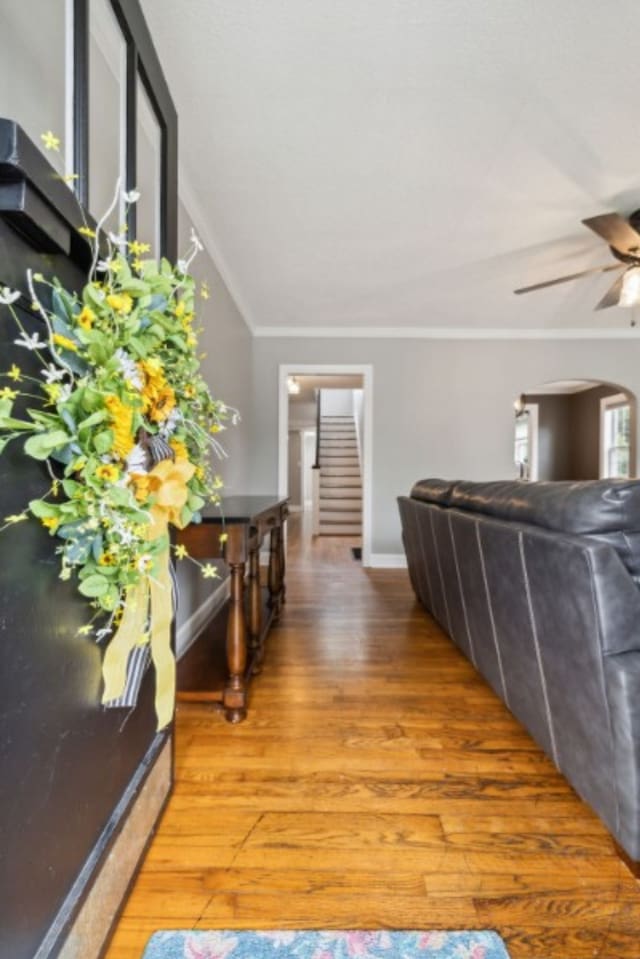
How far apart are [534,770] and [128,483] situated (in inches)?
60.7

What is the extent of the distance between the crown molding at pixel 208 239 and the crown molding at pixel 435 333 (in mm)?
553

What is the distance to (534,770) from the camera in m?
1.46

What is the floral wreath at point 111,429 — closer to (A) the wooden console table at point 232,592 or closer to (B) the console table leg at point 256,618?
(A) the wooden console table at point 232,592

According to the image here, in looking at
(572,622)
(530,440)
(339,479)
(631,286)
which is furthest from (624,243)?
(530,440)

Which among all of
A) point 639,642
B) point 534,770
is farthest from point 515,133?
point 534,770

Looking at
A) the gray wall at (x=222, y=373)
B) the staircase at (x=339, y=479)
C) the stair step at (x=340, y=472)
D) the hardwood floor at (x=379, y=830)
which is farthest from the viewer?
the stair step at (x=340, y=472)

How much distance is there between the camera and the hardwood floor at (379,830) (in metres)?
0.99

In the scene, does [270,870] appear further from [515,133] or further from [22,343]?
[515,133]

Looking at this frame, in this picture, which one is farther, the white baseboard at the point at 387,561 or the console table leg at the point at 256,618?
the white baseboard at the point at 387,561

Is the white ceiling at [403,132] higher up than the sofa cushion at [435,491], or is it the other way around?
the white ceiling at [403,132]

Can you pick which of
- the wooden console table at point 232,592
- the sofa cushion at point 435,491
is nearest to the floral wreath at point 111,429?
the wooden console table at point 232,592

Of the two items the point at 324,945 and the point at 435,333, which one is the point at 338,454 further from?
the point at 324,945

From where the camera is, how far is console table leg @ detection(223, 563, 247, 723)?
5.73ft

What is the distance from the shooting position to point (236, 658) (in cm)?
176
